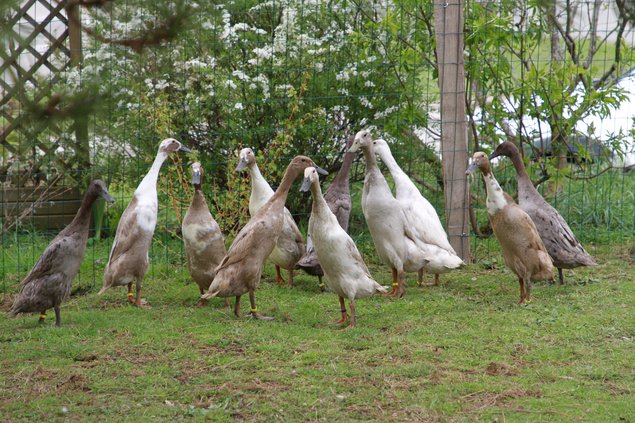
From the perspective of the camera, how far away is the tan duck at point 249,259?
6.93 metres

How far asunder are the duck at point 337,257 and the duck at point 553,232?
175 cm

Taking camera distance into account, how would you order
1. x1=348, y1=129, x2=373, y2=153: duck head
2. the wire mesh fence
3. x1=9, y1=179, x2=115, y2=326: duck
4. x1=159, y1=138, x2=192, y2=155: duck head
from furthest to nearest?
1. the wire mesh fence
2. x1=348, y1=129, x2=373, y2=153: duck head
3. x1=159, y1=138, x2=192, y2=155: duck head
4. x1=9, y1=179, x2=115, y2=326: duck

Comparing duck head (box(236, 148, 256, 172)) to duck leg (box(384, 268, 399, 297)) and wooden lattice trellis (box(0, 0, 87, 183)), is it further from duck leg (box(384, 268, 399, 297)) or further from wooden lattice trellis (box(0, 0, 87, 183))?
wooden lattice trellis (box(0, 0, 87, 183))

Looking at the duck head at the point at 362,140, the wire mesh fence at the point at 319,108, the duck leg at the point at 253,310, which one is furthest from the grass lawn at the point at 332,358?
the wire mesh fence at the point at 319,108

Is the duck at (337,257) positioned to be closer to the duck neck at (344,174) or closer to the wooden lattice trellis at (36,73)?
the duck neck at (344,174)

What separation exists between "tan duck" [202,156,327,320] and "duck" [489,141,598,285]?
235 centimetres

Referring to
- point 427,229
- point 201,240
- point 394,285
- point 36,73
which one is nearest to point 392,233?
point 427,229

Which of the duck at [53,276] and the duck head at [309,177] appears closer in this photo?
the duck at [53,276]

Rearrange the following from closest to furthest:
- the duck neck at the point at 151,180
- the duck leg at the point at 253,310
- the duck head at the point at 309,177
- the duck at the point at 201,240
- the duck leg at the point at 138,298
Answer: the duck head at the point at 309,177, the duck leg at the point at 253,310, the duck at the point at 201,240, the duck leg at the point at 138,298, the duck neck at the point at 151,180

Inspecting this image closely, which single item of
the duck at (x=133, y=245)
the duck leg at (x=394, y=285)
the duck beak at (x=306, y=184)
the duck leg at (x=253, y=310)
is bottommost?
the duck leg at (x=253, y=310)

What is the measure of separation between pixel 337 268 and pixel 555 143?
399cm

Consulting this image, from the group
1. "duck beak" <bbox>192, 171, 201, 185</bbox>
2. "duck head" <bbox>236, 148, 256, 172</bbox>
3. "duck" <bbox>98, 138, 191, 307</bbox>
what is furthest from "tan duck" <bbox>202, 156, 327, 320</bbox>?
"duck head" <bbox>236, 148, 256, 172</bbox>

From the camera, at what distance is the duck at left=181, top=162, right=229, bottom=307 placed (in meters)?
7.48

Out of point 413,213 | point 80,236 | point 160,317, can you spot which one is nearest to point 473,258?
point 413,213
